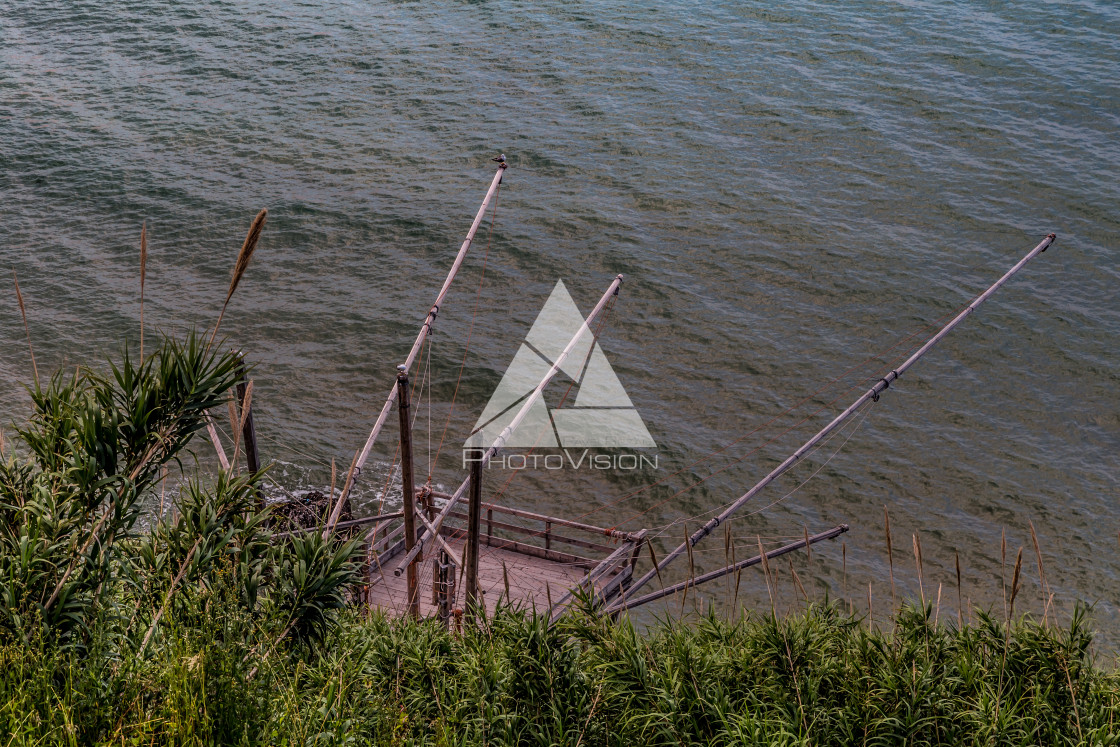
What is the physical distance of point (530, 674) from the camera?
38.4 feet

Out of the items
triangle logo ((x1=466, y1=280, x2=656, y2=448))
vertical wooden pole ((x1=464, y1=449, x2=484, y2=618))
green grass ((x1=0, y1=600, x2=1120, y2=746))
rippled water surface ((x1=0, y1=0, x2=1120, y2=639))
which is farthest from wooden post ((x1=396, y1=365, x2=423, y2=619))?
triangle logo ((x1=466, y1=280, x2=656, y2=448))

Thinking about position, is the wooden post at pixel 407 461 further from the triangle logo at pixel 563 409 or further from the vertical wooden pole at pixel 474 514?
the triangle logo at pixel 563 409

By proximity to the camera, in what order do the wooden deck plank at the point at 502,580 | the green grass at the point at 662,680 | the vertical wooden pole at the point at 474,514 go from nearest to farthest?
the green grass at the point at 662,680
the vertical wooden pole at the point at 474,514
the wooden deck plank at the point at 502,580

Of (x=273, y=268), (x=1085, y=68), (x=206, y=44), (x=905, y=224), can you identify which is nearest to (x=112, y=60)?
(x=206, y=44)

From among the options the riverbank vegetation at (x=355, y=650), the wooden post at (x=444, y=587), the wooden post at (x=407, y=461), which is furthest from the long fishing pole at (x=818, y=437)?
the riverbank vegetation at (x=355, y=650)

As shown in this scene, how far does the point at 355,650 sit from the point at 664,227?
27877 mm

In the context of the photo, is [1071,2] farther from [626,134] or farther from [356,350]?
[356,350]

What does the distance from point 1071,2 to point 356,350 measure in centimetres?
4120

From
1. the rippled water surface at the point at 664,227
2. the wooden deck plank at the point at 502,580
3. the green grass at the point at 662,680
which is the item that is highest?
the rippled water surface at the point at 664,227

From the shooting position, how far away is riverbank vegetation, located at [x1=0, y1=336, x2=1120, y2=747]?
9859mm

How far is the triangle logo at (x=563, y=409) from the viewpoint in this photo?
29.6 metres

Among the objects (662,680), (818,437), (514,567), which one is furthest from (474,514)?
(818,437)

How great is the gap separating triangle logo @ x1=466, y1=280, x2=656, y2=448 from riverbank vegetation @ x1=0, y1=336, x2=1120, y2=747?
1577 centimetres

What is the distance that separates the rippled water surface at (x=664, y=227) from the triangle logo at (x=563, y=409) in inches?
24.3
